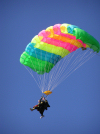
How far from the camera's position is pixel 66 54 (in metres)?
16.8

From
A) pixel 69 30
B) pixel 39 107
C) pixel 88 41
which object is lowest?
pixel 39 107

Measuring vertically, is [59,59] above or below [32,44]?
below

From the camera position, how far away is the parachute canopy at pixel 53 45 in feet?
52.2

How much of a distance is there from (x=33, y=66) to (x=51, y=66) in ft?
3.62

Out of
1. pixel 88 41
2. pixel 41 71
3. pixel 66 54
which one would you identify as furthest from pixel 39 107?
pixel 88 41

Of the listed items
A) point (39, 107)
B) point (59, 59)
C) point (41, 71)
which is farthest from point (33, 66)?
point (39, 107)

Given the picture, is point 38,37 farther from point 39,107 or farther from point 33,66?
point 39,107

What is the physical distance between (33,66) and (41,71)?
0.57 metres

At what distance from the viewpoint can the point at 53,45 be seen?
16.7 metres

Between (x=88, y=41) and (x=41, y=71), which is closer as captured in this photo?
(x=88, y=41)

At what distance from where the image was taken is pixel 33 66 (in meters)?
17.3

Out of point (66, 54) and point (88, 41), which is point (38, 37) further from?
point (88, 41)

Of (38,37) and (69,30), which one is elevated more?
(38,37)

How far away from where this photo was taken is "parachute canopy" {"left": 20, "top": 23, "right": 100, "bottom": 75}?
52.2ft
